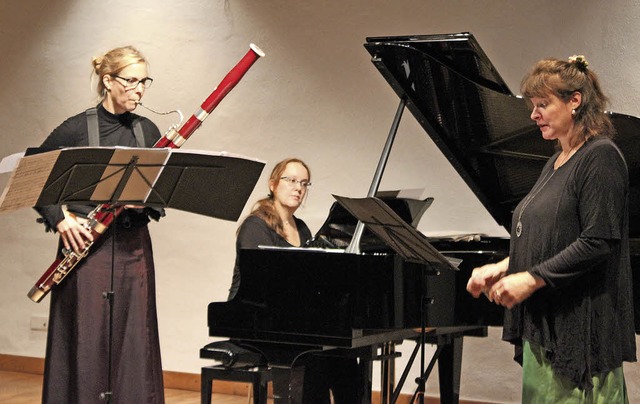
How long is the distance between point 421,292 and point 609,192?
1.08 meters

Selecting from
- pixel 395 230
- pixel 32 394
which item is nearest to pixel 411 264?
pixel 395 230

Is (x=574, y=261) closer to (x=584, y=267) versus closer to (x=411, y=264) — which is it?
(x=584, y=267)

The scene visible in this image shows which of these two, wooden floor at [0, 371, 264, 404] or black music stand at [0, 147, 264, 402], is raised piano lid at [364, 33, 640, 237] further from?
wooden floor at [0, 371, 264, 404]

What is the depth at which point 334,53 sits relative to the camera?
202 inches

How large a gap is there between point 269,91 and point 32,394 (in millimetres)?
2276

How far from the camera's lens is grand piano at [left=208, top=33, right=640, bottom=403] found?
9.89 feet

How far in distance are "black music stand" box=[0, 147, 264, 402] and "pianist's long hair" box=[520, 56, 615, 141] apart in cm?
95

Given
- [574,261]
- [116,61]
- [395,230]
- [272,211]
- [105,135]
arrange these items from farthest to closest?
1. [272,211]
2. [105,135]
3. [116,61]
4. [395,230]
5. [574,261]

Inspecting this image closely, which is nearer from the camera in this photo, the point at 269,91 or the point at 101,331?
the point at 101,331

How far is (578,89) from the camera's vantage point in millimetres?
2354

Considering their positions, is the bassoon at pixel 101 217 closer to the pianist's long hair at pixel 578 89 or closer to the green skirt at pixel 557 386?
the pianist's long hair at pixel 578 89

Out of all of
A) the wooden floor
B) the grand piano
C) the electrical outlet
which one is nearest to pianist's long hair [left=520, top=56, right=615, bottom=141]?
the grand piano

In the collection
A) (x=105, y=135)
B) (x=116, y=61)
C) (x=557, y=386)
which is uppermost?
(x=116, y=61)

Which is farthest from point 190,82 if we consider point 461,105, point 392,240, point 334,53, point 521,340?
point 521,340
